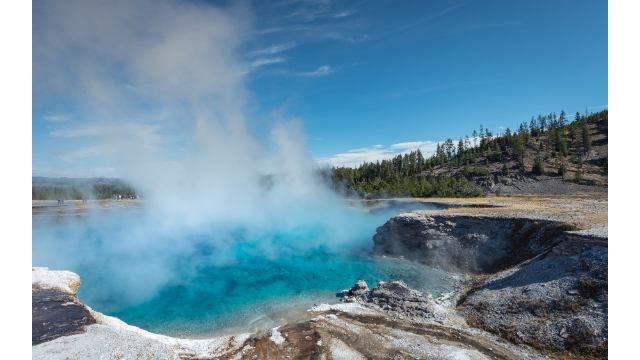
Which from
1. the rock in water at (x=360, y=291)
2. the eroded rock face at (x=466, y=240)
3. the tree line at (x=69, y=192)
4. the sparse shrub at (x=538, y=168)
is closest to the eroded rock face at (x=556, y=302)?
the eroded rock face at (x=466, y=240)

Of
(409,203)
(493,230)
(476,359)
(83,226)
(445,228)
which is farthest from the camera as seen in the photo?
(409,203)

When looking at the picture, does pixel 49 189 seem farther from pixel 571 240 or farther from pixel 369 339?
pixel 571 240

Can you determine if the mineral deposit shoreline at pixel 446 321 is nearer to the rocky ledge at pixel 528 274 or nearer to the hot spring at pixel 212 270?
the rocky ledge at pixel 528 274

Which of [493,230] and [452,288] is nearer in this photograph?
[452,288]

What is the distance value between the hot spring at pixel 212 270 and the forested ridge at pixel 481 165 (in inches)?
1121

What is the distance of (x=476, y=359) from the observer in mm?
11164

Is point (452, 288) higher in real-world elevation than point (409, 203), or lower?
lower

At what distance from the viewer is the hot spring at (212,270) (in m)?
17.8

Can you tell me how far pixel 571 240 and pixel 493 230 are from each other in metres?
7.52

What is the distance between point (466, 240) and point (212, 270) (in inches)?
942

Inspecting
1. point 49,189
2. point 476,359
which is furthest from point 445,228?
point 49,189

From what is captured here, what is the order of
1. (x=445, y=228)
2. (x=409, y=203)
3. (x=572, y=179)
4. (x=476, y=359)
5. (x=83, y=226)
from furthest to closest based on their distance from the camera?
(x=572, y=179) → (x=409, y=203) → (x=83, y=226) → (x=445, y=228) → (x=476, y=359)

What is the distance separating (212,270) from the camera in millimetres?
25922

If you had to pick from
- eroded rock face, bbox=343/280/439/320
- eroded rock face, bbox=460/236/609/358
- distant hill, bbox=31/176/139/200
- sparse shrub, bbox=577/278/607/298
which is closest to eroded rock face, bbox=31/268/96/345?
eroded rock face, bbox=343/280/439/320
